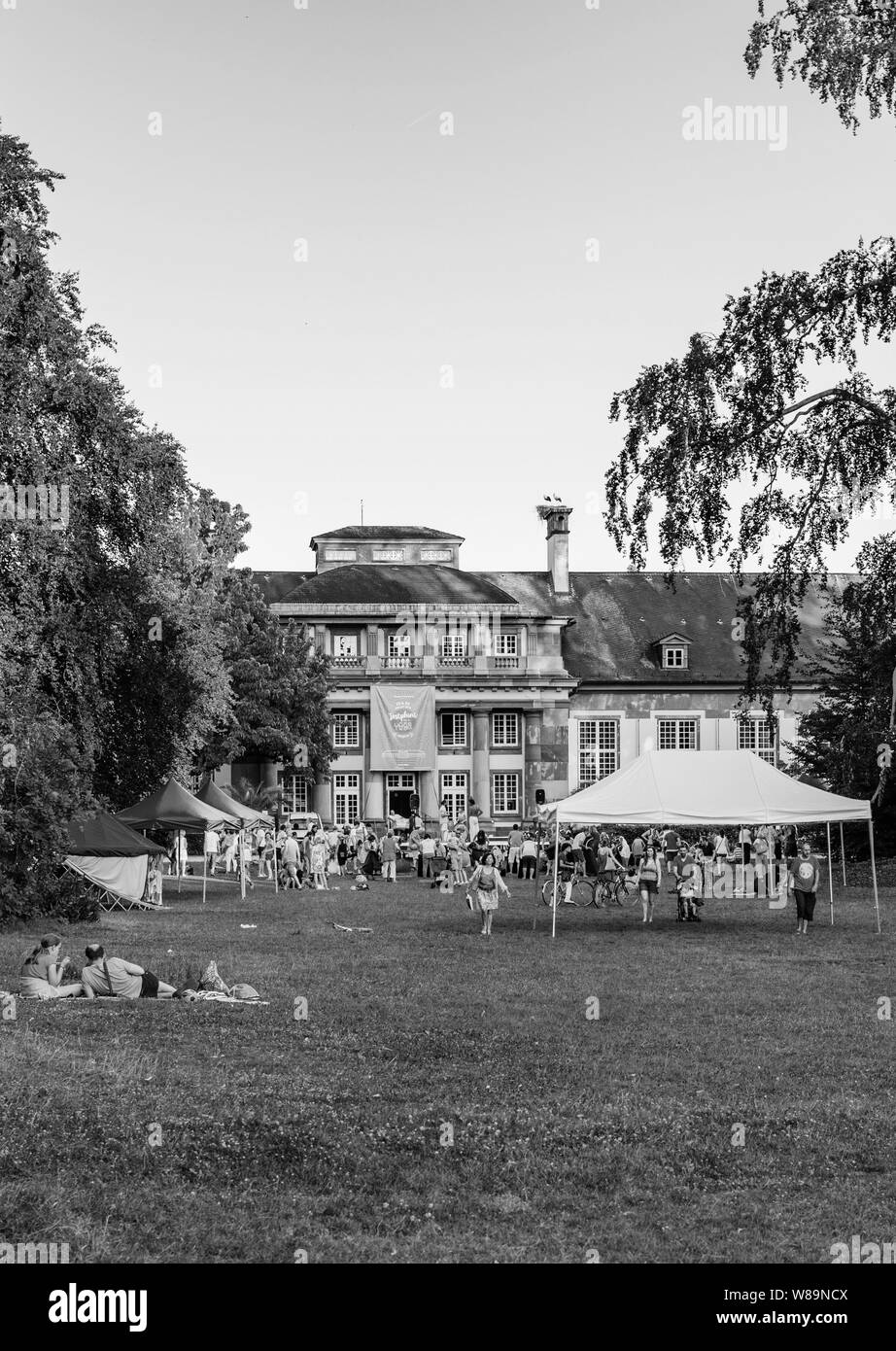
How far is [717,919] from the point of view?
93.6ft

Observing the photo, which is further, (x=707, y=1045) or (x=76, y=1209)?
(x=707, y=1045)

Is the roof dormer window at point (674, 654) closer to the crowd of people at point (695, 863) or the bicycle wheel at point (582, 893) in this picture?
the crowd of people at point (695, 863)

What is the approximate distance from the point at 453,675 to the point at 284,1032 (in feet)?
193

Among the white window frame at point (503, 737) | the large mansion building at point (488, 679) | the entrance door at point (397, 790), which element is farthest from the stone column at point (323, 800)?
the white window frame at point (503, 737)

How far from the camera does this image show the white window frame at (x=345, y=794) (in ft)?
238

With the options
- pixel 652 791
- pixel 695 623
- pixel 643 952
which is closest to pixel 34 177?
pixel 652 791

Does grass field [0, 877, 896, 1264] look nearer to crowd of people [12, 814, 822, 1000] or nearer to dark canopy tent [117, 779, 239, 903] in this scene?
crowd of people [12, 814, 822, 1000]

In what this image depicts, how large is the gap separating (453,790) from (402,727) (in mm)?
7575

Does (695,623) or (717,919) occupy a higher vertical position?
(695,623)

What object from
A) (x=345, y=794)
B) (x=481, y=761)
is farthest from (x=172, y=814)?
(x=481, y=761)

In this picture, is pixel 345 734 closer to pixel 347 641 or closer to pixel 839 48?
pixel 347 641

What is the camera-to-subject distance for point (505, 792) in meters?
74.6
